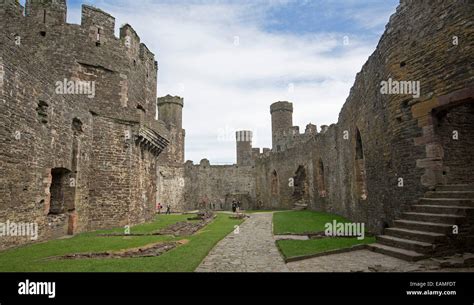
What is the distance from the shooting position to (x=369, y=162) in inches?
497

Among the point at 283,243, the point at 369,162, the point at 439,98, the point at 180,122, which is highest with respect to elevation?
the point at 180,122

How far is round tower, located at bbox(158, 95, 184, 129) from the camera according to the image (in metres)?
39.2

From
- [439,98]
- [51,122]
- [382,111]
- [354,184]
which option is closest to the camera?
[439,98]

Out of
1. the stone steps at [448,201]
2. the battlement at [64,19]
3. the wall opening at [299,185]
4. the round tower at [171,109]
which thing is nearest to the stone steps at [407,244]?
the stone steps at [448,201]

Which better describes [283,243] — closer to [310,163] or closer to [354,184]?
[354,184]

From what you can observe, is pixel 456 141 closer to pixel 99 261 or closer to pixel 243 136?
pixel 99 261

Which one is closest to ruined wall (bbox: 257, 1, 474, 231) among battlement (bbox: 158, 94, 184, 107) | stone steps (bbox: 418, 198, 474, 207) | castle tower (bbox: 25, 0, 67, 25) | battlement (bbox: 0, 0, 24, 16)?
stone steps (bbox: 418, 198, 474, 207)

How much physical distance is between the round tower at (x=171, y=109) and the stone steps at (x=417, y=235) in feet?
107

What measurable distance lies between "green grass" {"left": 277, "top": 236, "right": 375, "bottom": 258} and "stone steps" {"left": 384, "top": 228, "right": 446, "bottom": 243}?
1.00 metres

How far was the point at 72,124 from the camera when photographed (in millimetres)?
14875

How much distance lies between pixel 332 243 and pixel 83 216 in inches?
458
